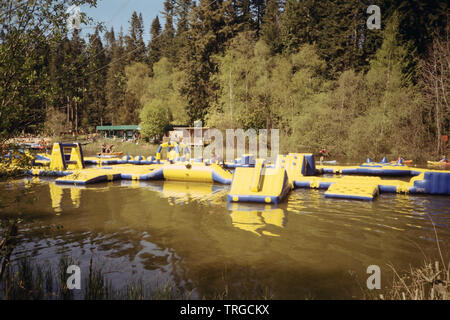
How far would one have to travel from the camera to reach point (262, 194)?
10.9m

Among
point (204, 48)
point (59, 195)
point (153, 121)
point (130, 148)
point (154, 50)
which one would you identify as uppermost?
point (154, 50)

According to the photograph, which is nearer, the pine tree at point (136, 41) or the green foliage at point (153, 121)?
the green foliage at point (153, 121)

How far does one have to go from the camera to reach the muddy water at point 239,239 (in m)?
5.32

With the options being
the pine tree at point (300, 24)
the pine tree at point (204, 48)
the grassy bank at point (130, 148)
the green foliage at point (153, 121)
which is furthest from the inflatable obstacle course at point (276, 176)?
the pine tree at point (300, 24)

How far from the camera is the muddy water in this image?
210 inches

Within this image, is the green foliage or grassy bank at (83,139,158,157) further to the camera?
the green foliage

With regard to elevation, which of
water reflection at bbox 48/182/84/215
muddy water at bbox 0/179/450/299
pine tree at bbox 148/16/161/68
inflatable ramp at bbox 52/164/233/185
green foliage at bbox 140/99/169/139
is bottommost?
muddy water at bbox 0/179/450/299

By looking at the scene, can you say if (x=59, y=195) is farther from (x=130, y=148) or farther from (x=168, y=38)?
(x=168, y=38)

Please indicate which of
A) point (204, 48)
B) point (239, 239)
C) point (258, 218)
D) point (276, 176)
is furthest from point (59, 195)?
point (204, 48)

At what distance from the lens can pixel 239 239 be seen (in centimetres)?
739

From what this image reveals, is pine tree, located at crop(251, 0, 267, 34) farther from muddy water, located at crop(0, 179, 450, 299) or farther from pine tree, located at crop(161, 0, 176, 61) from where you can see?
muddy water, located at crop(0, 179, 450, 299)

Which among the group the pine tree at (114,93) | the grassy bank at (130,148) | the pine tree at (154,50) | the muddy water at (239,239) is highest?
the pine tree at (154,50)

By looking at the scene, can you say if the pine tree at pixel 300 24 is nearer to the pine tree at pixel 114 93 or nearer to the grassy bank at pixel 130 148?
the grassy bank at pixel 130 148

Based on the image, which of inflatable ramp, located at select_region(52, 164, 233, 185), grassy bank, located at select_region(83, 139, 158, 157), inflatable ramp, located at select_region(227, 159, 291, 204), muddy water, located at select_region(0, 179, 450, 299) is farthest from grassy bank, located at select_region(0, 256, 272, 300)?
grassy bank, located at select_region(83, 139, 158, 157)
